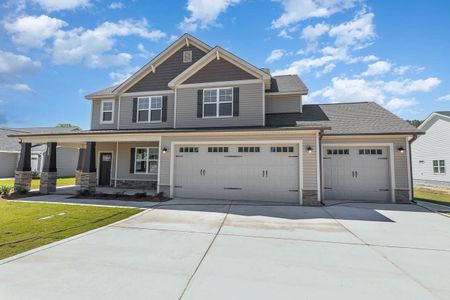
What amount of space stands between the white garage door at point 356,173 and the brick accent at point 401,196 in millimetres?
288

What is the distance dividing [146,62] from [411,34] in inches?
527

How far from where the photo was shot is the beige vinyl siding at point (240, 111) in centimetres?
1122

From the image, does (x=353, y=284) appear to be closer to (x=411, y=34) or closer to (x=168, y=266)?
(x=168, y=266)

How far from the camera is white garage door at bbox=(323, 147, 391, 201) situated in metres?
10.2

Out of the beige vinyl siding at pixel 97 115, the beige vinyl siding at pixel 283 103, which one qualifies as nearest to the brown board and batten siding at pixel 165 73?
the beige vinyl siding at pixel 97 115

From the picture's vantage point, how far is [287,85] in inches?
528

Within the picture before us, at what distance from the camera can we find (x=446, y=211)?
8.34 metres

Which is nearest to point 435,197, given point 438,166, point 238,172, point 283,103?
point 438,166

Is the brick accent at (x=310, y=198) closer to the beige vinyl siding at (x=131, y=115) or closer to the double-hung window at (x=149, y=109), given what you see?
the beige vinyl siding at (x=131, y=115)

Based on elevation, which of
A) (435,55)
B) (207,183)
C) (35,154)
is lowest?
(207,183)

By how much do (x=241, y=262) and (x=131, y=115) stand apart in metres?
12.1

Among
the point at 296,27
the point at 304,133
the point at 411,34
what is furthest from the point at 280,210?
the point at 411,34

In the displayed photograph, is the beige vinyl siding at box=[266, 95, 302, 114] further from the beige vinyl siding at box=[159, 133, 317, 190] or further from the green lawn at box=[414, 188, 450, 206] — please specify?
the green lawn at box=[414, 188, 450, 206]

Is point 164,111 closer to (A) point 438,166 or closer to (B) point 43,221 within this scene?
(B) point 43,221
